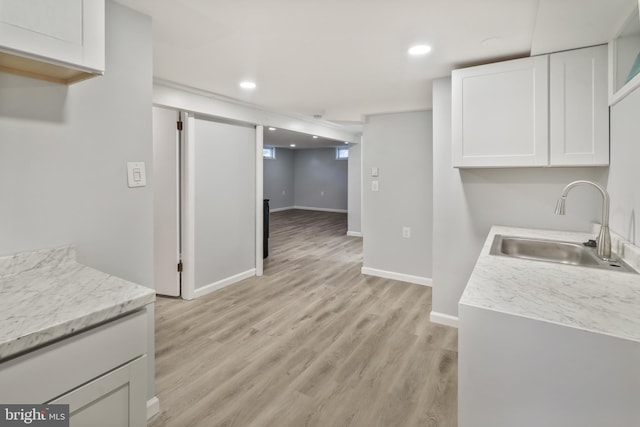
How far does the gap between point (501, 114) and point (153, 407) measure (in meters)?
2.81

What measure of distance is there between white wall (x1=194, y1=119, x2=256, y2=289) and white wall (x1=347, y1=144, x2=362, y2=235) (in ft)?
10.6

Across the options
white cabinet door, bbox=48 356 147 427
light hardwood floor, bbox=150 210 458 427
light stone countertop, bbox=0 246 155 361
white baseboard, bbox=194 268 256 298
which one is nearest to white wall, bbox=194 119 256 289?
white baseboard, bbox=194 268 256 298

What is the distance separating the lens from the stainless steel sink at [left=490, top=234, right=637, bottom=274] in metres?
1.93

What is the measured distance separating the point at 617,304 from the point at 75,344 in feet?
5.44

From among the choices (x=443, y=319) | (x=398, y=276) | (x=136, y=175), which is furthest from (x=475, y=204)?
(x=136, y=175)

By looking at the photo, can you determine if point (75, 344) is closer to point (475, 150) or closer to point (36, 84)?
point (36, 84)

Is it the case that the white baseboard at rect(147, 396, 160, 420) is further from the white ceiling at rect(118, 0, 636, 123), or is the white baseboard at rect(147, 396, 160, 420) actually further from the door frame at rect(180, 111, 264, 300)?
the white ceiling at rect(118, 0, 636, 123)

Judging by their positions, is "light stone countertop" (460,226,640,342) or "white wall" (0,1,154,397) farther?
"white wall" (0,1,154,397)

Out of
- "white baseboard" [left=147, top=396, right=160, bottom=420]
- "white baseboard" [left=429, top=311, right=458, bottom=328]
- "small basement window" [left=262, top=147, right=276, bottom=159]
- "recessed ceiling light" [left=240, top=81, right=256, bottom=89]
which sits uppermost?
"small basement window" [left=262, top=147, right=276, bottom=159]

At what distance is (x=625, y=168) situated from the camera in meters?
1.80

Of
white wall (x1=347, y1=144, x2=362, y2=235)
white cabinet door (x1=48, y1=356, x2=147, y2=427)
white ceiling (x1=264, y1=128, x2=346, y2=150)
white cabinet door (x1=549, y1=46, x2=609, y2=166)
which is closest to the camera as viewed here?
white cabinet door (x1=48, y1=356, x2=147, y2=427)

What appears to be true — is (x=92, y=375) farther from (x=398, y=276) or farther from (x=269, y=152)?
(x=269, y=152)

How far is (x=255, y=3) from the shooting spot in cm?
173

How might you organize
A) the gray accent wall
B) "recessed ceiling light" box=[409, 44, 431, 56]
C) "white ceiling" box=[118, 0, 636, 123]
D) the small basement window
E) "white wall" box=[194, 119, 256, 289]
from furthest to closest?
the gray accent wall
the small basement window
"white wall" box=[194, 119, 256, 289]
"recessed ceiling light" box=[409, 44, 431, 56]
"white ceiling" box=[118, 0, 636, 123]
